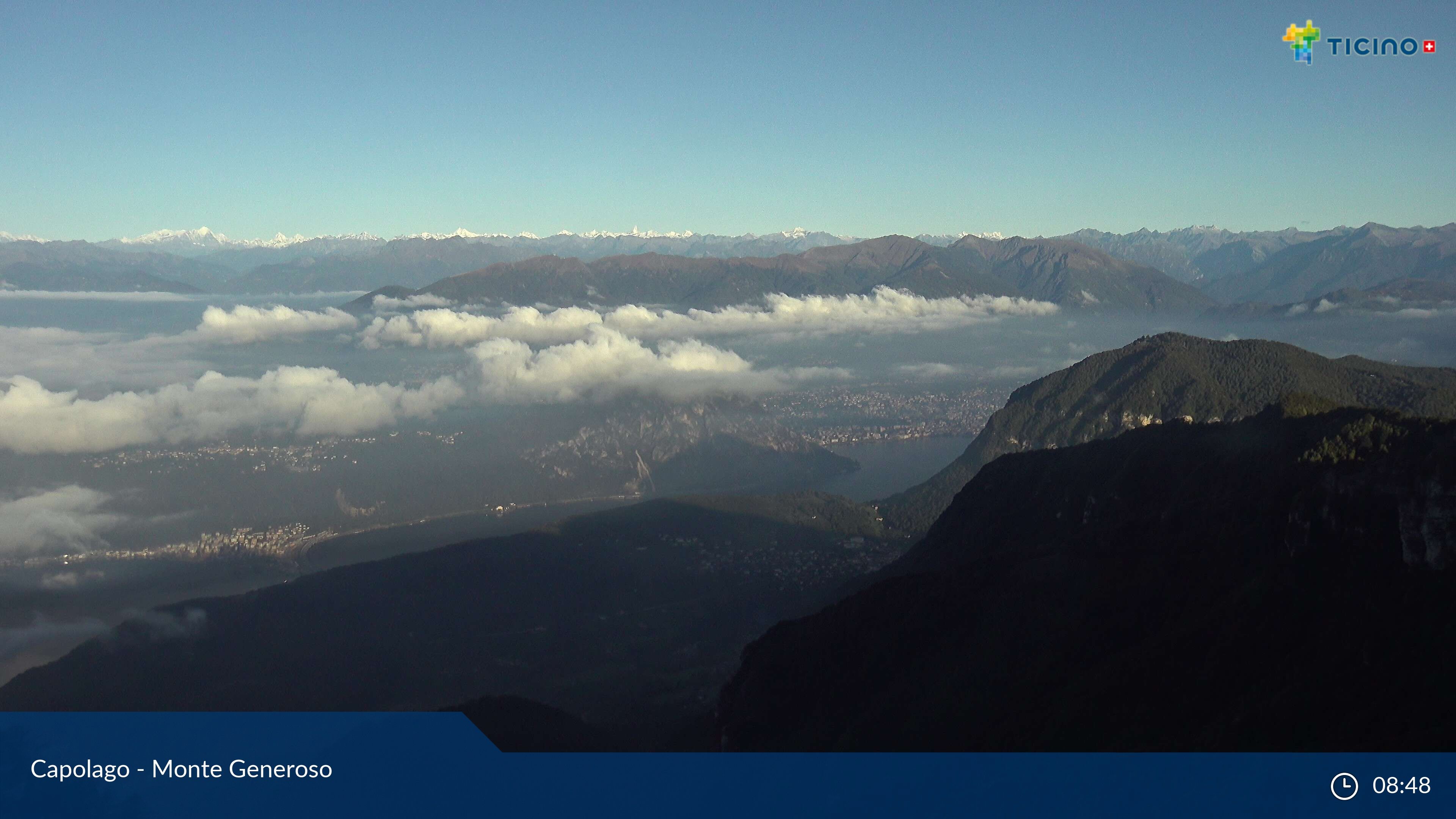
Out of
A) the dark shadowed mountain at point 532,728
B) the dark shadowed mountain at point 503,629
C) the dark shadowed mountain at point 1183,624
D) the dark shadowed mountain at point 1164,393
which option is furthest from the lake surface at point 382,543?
the dark shadowed mountain at point 1183,624

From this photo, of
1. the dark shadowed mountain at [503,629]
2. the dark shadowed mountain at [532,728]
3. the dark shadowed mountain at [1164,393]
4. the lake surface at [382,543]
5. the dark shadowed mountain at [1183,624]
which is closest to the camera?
the dark shadowed mountain at [1183,624]

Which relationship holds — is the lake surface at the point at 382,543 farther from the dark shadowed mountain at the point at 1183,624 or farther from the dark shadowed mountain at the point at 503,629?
the dark shadowed mountain at the point at 1183,624

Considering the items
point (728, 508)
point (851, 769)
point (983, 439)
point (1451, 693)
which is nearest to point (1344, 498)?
point (1451, 693)

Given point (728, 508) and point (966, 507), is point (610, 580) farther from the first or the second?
point (966, 507)

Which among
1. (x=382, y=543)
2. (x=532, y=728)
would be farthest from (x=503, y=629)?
(x=382, y=543)

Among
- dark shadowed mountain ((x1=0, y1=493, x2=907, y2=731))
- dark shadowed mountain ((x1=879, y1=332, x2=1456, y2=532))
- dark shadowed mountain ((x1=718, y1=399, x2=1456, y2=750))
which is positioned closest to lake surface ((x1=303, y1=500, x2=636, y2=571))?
dark shadowed mountain ((x1=0, y1=493, x2=907, y2=731))

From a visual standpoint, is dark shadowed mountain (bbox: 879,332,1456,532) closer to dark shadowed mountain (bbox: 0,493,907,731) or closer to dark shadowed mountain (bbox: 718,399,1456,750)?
dark shadowed mountain (bbox: 0,493,907,731)

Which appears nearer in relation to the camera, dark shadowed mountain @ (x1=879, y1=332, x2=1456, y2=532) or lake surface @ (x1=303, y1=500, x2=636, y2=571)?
dark shadowed mountain @ (x1=879, y1=332, x2=1456, y2=532)
